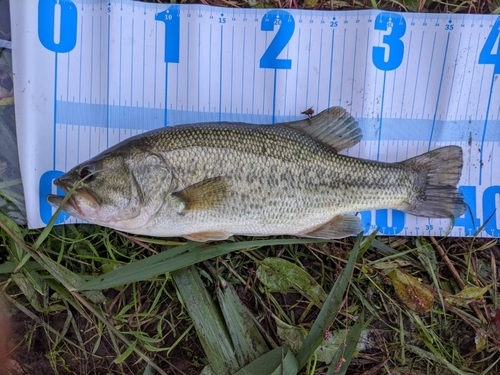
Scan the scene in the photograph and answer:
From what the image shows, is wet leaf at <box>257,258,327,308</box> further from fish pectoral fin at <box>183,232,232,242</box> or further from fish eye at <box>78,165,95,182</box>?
fish eye at <box>78,165,95,182</box>

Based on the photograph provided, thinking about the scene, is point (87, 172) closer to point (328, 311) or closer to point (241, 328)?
point (241, 328)

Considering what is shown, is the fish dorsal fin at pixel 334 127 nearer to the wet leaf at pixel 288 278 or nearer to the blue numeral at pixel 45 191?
the wet leaf at pixel 288 278

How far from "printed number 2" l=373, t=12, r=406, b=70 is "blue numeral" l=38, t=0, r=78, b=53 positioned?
2.08m

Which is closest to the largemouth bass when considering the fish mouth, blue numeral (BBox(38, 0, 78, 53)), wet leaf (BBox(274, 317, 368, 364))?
the fish mouth

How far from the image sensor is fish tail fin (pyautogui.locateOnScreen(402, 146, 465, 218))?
8.63ft

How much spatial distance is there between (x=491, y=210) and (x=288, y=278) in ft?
4.91

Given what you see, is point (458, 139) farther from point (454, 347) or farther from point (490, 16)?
point (454, 347)

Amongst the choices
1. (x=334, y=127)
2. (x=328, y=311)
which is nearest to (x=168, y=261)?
(x=328, y=311)

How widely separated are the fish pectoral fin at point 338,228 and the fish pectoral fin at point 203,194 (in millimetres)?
619

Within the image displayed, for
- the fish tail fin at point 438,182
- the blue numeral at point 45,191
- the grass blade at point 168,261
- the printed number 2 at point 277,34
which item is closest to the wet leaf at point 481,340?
the fish tail fin at point 438,182

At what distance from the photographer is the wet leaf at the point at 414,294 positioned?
2.72m

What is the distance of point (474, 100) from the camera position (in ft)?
9.29

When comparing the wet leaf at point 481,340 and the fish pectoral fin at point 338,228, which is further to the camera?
the wet leaf at point 481,340

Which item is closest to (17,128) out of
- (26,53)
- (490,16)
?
(26,53)
